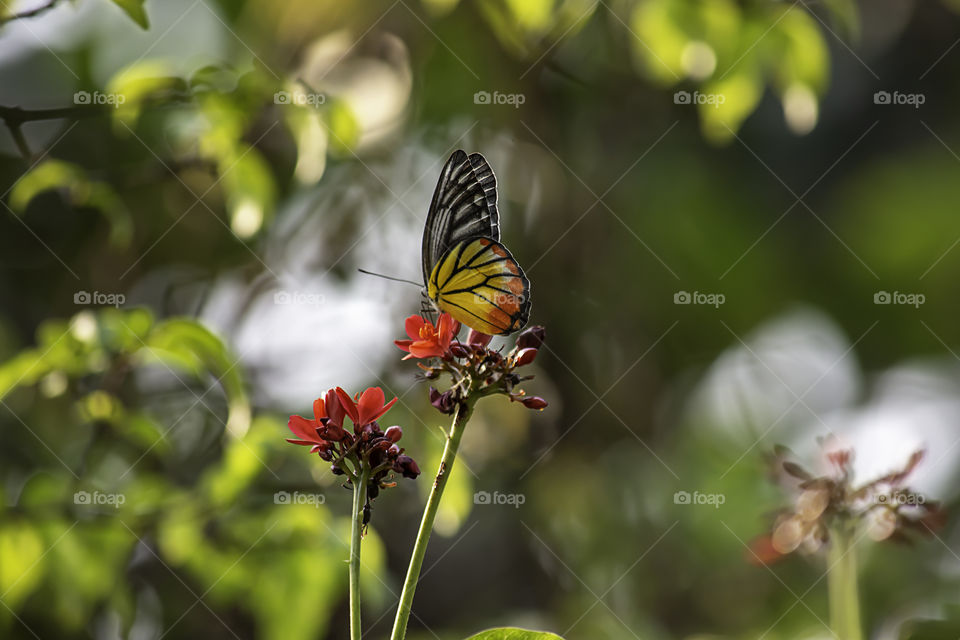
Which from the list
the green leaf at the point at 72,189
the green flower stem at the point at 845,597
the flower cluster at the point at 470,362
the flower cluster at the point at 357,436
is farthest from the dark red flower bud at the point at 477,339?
the green leaf at the point at 72,189

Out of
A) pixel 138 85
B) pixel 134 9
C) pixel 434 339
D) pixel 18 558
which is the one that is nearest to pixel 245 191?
pixel 138 85

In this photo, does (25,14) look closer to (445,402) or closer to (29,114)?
(29,114)

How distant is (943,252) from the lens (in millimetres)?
4598

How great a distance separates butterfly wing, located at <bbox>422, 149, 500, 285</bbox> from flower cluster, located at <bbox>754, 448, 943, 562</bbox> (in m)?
0.67

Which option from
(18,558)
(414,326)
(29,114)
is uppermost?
(29,114)

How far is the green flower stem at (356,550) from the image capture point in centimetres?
70

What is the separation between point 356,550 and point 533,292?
3044 millimetres

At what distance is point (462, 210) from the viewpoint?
1123 millimetres

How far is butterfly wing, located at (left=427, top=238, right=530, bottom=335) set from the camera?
1.07 meters

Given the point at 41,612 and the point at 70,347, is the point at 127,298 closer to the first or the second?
the point at 41,612

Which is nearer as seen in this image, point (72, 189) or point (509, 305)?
point (509, 305)

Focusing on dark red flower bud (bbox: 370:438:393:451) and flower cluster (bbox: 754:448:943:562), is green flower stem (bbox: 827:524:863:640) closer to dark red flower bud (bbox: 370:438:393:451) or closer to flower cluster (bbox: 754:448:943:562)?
flower cluster (bbox: 754:448:943:562)

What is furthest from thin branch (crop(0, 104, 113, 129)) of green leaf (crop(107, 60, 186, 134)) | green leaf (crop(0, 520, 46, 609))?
green leaf (crop(0, 520, 46, 609))

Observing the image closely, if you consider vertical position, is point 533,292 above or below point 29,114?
above
